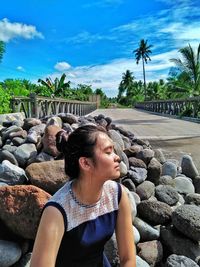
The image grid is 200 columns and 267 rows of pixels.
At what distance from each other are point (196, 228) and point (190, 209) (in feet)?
0.72

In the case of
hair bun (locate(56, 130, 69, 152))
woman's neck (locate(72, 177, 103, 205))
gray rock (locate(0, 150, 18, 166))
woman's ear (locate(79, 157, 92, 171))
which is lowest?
gray rock (locate(0, 150, 18, 166))

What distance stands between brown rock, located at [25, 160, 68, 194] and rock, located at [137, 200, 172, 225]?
933mm

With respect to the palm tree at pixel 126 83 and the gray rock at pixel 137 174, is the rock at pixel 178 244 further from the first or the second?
the palm tree at pixel 126 83

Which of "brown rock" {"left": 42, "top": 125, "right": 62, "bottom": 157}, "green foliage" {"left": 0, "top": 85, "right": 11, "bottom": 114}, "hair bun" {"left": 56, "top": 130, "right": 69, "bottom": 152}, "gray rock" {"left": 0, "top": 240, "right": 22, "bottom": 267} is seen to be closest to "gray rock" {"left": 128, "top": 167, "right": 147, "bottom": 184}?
"brown rock" {"left": 42, "top": 125, "right": 62, "bottom": 157}

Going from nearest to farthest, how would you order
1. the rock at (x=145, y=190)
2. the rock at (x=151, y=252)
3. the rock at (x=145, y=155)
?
the rock at (x=151, y=252), the rock at (x=145, y=190), the rock at (x=145, y=155)

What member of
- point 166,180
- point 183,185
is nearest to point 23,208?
point 166,180

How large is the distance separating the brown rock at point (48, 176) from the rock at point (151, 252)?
95cm

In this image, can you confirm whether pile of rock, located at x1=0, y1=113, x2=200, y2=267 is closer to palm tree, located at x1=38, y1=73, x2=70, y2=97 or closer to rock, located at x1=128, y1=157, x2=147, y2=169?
rock, located at x1=128, y1=157, x2=147, y2=169

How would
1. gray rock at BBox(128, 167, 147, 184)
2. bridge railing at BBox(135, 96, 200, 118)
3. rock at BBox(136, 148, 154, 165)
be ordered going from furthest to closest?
bridge railing at BBox(135, 96, 200, 118) → rock at BBox(136, 148, 154, 165) → gray rock at BBox(128, 167, 147, 184)

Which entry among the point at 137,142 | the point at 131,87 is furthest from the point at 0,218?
the point at 131,87

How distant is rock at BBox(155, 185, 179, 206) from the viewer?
455 centimetres

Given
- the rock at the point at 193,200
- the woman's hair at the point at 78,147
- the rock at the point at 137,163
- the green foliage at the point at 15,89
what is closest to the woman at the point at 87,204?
the woman's hair at the point at 78,147

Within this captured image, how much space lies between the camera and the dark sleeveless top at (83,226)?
6.22 ft

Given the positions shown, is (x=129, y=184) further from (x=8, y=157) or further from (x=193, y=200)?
(x=8, y=157)
